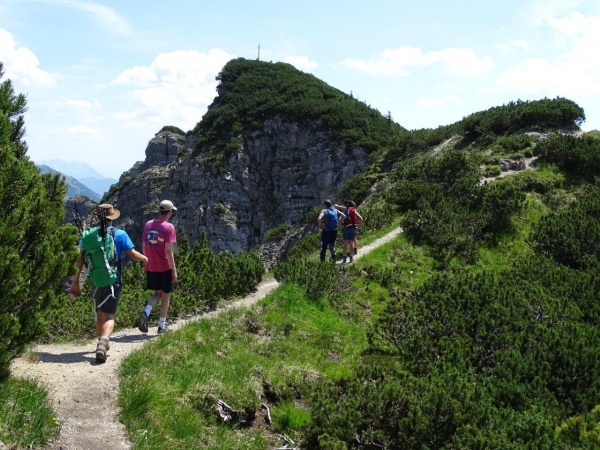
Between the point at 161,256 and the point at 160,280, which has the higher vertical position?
the point at 161,256

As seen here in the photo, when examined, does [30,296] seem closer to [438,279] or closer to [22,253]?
[22,253]

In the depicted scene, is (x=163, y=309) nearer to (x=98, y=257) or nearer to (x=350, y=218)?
(x=98, y=257)

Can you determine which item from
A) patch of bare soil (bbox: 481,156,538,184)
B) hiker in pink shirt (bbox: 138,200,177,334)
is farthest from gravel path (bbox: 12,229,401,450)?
patch of bare soil (bbox: 481,156,538,184)

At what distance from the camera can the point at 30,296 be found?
552 centimetres

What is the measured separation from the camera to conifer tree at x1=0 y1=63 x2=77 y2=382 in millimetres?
4965

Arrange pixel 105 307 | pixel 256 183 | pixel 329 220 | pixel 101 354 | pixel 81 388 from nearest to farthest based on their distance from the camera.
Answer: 1. pixel 81 388
2. pixel 101 354
3. pixel 105 307
4. pixel 329 220
5. pixel 256 183

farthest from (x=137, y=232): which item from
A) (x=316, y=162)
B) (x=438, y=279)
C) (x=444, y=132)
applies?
(x=438, y=279)

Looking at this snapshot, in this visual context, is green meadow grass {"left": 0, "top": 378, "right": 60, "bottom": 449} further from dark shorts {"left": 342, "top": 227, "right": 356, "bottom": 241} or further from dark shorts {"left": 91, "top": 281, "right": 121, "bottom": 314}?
dark shorts {"left": 342, "top": 227, "right": 356, "bottom": 241}

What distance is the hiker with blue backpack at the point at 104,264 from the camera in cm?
806

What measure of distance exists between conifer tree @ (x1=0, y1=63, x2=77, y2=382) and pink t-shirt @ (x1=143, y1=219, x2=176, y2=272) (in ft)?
10.8

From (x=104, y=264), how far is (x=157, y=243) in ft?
4.68

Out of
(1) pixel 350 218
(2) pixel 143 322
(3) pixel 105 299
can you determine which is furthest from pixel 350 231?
(3) pixel 105 299

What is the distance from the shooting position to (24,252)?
5652mm

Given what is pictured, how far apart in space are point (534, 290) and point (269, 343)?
6.32 meters
